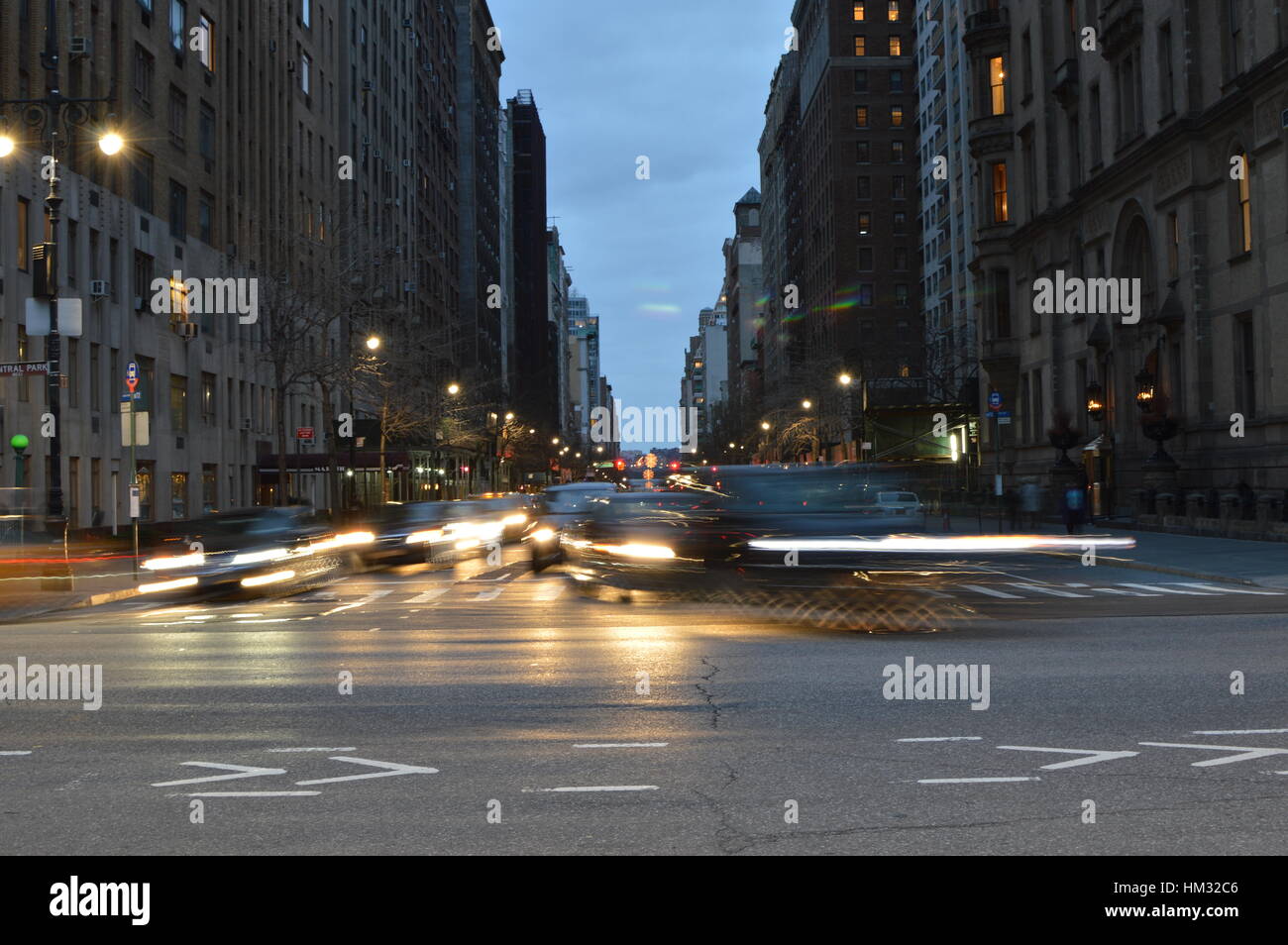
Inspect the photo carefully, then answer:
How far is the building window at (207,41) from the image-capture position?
54625mm

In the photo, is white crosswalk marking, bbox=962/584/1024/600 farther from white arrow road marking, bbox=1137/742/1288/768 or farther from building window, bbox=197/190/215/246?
building window, bbox=197/190/215/246

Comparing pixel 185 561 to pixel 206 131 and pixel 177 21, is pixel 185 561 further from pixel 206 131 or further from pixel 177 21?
pixel 206 131

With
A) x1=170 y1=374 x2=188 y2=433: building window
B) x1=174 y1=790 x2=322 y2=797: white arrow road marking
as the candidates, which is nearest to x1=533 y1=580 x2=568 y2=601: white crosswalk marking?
x1=174 y1=790 x2=322 y2=797: white arrow road marking

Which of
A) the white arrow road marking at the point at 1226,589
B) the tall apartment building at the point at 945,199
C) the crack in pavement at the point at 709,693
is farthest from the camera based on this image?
the tall apartment building at the point at 945,199

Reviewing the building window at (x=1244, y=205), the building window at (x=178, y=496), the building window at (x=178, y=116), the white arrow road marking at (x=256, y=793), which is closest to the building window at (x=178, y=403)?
the building window at (x=178, y=496)

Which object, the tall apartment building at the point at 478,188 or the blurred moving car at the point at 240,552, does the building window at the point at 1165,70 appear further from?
the tall apartment building at the point at 478,188

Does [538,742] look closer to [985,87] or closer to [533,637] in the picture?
[533,637]

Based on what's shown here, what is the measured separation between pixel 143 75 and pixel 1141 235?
37.5 metres

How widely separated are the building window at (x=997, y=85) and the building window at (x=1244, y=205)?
2233 centimetres

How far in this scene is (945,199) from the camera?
104562 mm

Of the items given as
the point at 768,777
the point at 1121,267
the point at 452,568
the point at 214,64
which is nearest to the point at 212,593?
the point at 452,568

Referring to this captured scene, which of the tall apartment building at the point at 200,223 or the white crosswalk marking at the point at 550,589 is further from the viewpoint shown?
the tall apartment building at the point at 200,223

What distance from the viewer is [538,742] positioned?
8.70m

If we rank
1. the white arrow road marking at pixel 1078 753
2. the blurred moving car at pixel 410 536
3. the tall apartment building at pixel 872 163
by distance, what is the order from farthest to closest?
the tall apartment building at pixel 872 163, the blurred moving car at pixel 410 536, the white arrow road marking at pixel 1078 753
